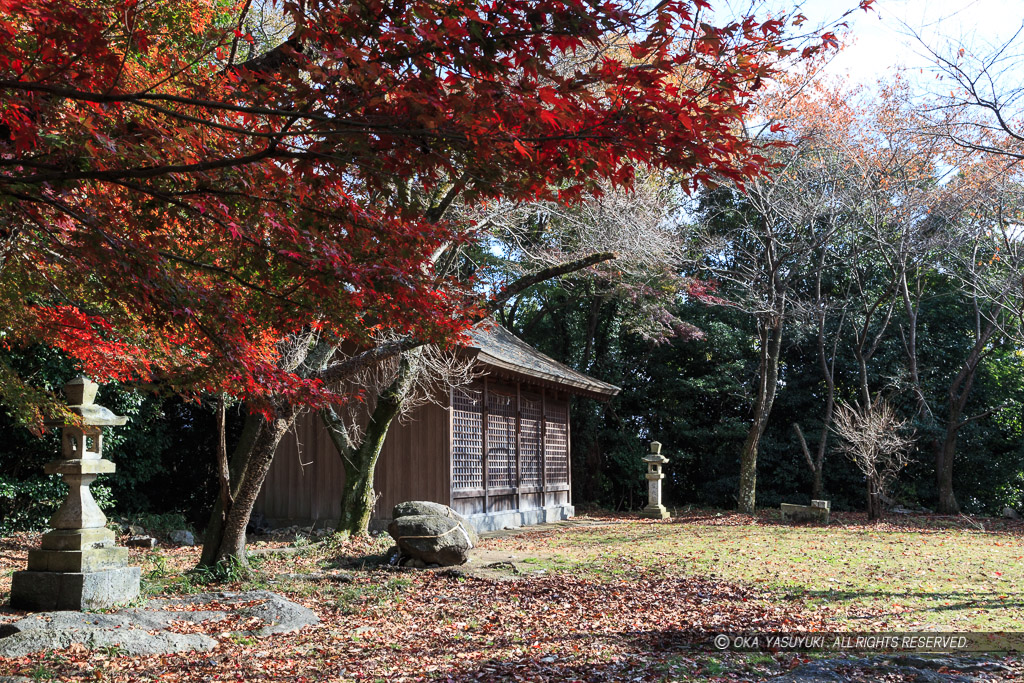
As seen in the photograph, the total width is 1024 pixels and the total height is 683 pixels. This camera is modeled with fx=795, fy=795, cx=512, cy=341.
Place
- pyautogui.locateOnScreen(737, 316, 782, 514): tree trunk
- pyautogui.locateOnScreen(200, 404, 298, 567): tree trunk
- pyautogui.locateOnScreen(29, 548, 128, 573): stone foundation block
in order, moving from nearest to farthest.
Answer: pyautogui.locateOnScreen(29, 548, 128, 573): stone foundation block → pyautogui.locateOnScreen(200, 404, 298, 567): tree trunk → pyautogui.locateOnScreen(737, 316, 782, 514): tree trunk

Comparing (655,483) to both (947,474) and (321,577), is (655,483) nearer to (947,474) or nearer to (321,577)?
(947,474)

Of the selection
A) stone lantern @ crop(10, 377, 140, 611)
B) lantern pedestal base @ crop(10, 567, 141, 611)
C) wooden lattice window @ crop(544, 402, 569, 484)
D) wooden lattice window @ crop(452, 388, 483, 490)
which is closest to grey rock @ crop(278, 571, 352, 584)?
stone lantern @ crop(10, 377, 140, 611)

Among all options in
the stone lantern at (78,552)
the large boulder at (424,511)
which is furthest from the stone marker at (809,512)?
the stone lantern at (78,552)

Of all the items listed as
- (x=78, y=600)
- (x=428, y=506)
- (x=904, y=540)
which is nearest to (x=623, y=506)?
(x=904, y=540)

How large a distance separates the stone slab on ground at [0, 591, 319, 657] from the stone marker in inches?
502

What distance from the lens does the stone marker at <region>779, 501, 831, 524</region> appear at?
Answer: 1675 centimetres

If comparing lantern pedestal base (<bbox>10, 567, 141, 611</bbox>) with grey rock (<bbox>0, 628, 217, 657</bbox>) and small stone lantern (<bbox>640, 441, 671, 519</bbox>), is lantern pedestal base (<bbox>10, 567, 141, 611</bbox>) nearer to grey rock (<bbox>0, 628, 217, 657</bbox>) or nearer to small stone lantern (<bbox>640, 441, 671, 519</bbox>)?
grey rock (<bbox>0, 628, 217, 657</bbox>)

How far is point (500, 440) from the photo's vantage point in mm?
16297

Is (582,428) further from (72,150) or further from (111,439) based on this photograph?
(72,150)

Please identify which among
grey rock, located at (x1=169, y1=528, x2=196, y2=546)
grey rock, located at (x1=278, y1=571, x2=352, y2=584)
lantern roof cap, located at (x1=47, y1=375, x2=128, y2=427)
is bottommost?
grey rock, located at (x1=169, y1=528, x2=196, y2=546)

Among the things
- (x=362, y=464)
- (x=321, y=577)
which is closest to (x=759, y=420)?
(x=362, y=464)

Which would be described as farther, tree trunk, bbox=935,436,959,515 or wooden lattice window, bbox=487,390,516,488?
tree trunk, bbox=935,436,959,515

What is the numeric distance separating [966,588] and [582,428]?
16190 mm

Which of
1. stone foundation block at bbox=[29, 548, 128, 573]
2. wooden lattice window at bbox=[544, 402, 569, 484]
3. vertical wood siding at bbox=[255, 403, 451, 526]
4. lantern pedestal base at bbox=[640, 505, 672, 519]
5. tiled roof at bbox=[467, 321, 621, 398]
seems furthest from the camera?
lantern pedestal base at bbox=[640, 505, 672, 519]
